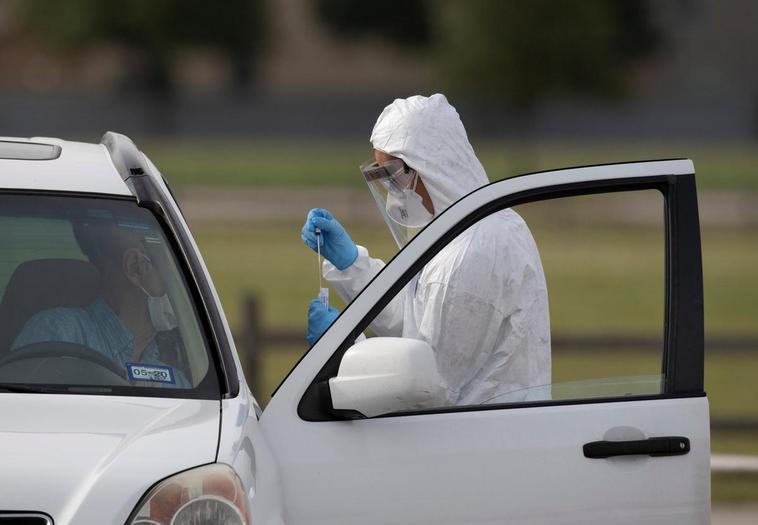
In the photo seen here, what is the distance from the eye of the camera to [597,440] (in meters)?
3.37

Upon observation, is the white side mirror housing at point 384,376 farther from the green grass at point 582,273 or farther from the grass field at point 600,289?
the green grass at point 582,273

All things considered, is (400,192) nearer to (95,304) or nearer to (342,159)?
(95,304)

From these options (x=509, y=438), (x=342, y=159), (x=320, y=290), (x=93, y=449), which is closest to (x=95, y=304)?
(x=320, y=290)

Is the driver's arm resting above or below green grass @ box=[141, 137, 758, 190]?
above

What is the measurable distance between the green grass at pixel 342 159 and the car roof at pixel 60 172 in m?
40.2

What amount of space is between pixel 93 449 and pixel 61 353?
617mm

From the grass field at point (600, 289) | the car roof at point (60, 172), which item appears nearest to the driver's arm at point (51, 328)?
the car roof at point (60, 172)

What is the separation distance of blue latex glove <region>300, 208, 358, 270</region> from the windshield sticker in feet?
2.75

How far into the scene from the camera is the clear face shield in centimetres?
391

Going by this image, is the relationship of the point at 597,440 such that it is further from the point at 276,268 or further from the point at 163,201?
the point at 276,268

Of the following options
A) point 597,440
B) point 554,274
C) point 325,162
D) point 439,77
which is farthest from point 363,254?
point 325,162

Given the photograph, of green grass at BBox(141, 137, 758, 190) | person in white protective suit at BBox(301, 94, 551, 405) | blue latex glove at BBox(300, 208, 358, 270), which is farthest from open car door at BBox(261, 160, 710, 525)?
green grass at BBox(141, 137, 758, 190)

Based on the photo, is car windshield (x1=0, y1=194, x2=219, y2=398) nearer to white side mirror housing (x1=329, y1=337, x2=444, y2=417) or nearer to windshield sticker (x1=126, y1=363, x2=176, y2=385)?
windshield sticker (x1=126, y1=363, x2=176, y2=385)

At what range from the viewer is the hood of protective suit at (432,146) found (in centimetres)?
385
